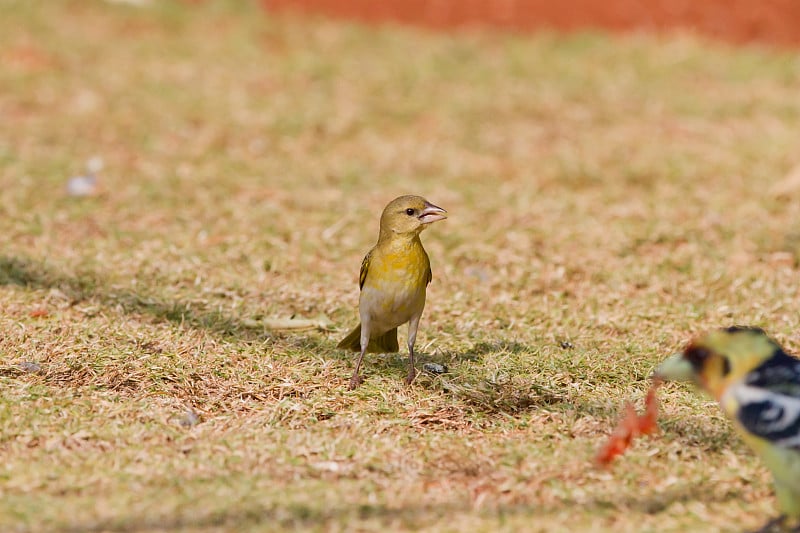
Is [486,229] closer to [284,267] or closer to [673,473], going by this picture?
[284,267]

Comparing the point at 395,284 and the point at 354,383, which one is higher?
the point at 395,284

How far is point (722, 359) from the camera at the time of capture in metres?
3.56

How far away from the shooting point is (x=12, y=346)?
497cm

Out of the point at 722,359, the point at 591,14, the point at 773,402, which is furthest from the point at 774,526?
the point at 591,14

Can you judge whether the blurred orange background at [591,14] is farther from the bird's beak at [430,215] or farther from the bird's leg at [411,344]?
the bird's leg at [411,344]

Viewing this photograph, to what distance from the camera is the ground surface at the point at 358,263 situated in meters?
3.92

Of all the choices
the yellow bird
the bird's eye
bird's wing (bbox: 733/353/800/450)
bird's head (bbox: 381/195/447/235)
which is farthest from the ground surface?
bird's head (bbox: 381/195/447/235)

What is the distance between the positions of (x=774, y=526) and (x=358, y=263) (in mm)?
3606

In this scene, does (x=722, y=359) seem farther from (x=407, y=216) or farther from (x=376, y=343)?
(x=376, y=343)

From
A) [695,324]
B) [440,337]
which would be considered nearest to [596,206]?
[695,324]

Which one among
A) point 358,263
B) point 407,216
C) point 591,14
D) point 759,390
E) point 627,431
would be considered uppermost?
A: point 591,14

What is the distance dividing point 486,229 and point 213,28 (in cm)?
622

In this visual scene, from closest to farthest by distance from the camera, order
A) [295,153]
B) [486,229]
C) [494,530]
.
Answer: [494,530] → [486,229] → [295,153]

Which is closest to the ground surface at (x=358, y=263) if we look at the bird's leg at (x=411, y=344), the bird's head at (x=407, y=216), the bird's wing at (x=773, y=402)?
the bird's leg at (x=411, y=344)
